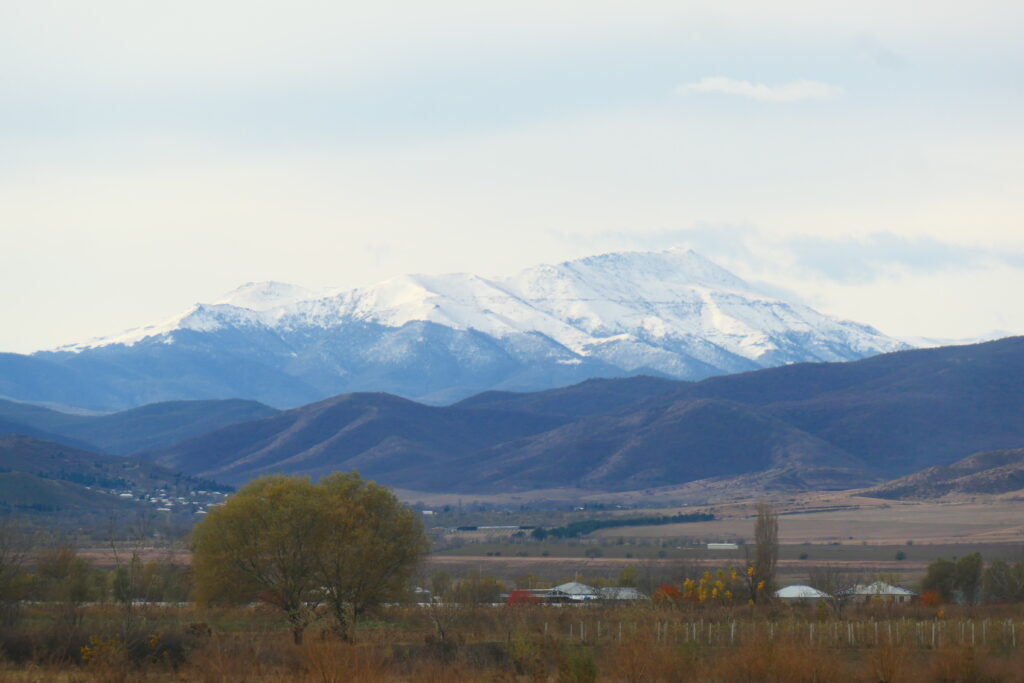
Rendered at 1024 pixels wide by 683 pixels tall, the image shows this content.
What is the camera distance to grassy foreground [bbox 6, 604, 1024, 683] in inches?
1307

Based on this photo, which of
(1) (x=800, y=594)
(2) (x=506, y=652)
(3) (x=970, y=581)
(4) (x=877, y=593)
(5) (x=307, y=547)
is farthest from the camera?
(3) (x=970, y=581)

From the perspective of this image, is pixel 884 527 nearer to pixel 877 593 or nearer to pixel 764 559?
pixel 877 593

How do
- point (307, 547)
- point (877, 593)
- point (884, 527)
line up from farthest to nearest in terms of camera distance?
point (884, 527)
point (877, 593)
point (307, 547)

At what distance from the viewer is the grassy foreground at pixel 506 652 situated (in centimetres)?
3319

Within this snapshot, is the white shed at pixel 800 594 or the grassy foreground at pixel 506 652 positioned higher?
the grassy foreground at pixel 506 652

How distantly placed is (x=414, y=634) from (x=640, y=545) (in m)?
107

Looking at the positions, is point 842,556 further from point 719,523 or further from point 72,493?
point 72,493

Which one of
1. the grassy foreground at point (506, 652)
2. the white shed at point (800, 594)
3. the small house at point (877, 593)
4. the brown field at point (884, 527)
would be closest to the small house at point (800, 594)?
the white shed at point (800, 594)

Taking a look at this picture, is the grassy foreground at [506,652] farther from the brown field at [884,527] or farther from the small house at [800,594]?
the brown field at [884,527]

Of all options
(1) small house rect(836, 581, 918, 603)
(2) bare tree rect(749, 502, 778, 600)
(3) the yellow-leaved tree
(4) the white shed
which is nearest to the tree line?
(1) small house rect(836, 581, 918, 603)

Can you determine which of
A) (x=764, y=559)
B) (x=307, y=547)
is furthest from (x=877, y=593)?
(x=307, y=547)

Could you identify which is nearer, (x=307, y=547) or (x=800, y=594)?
(x=307, y=547)

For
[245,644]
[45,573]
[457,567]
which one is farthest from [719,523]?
[245,644]

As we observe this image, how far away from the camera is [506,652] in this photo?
142 ft
